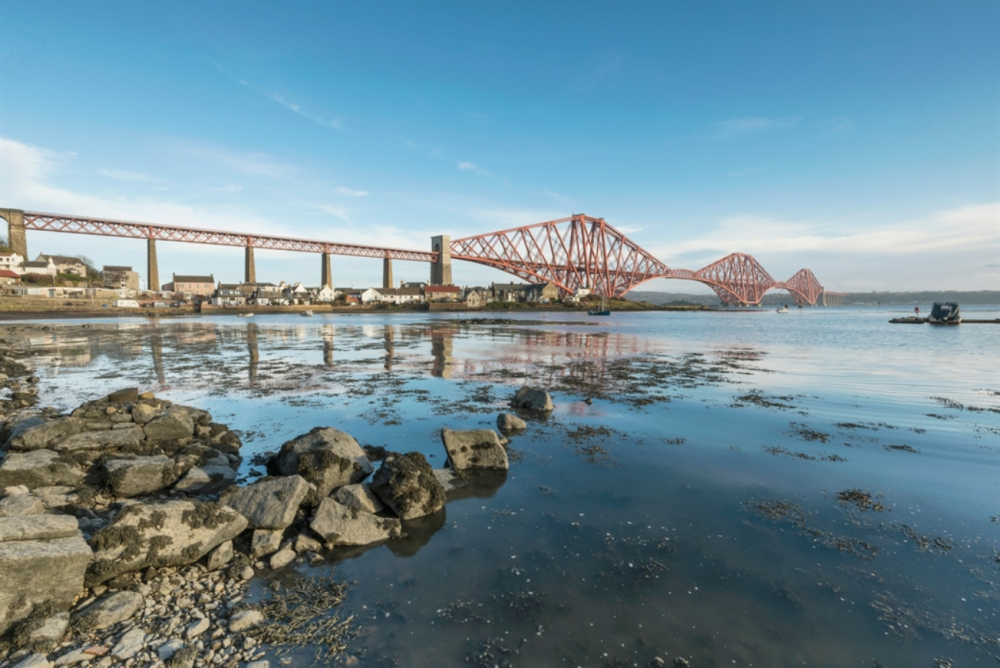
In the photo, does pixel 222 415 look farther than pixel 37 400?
No

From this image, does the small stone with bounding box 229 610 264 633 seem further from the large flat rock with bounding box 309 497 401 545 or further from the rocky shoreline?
the large flat rock with bounding box 309 497 401 545

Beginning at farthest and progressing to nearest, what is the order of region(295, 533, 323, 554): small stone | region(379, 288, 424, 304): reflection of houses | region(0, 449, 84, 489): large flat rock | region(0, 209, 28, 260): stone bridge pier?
region(379, 288, 424, 304): reflection of houses → region(0, 209, 28, 260): stone bridge pier → region(0, 449, 84, 489): large flat rock → region(295, 533, 323, 554): small stone

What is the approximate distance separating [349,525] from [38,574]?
10.1 feet

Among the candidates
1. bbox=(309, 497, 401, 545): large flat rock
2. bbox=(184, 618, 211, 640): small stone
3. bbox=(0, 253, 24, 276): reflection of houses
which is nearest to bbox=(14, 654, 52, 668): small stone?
bbox=(184, 618, 211, 640): small stone

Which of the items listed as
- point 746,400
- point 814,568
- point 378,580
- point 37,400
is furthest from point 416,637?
point 37,400

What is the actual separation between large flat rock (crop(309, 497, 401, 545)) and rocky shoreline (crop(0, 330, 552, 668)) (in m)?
0.02

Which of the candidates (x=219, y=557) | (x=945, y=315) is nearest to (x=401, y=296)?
(x=945, y=315)

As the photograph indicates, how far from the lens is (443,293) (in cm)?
12294

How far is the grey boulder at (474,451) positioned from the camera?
863 centimetres

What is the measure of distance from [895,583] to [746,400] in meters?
9.99

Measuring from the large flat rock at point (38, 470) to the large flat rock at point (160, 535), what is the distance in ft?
9.94

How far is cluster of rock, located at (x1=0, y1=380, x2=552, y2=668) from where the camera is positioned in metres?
4.18

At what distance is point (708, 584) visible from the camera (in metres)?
5.22

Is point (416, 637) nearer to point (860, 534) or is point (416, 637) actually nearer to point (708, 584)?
point (708, 584)
